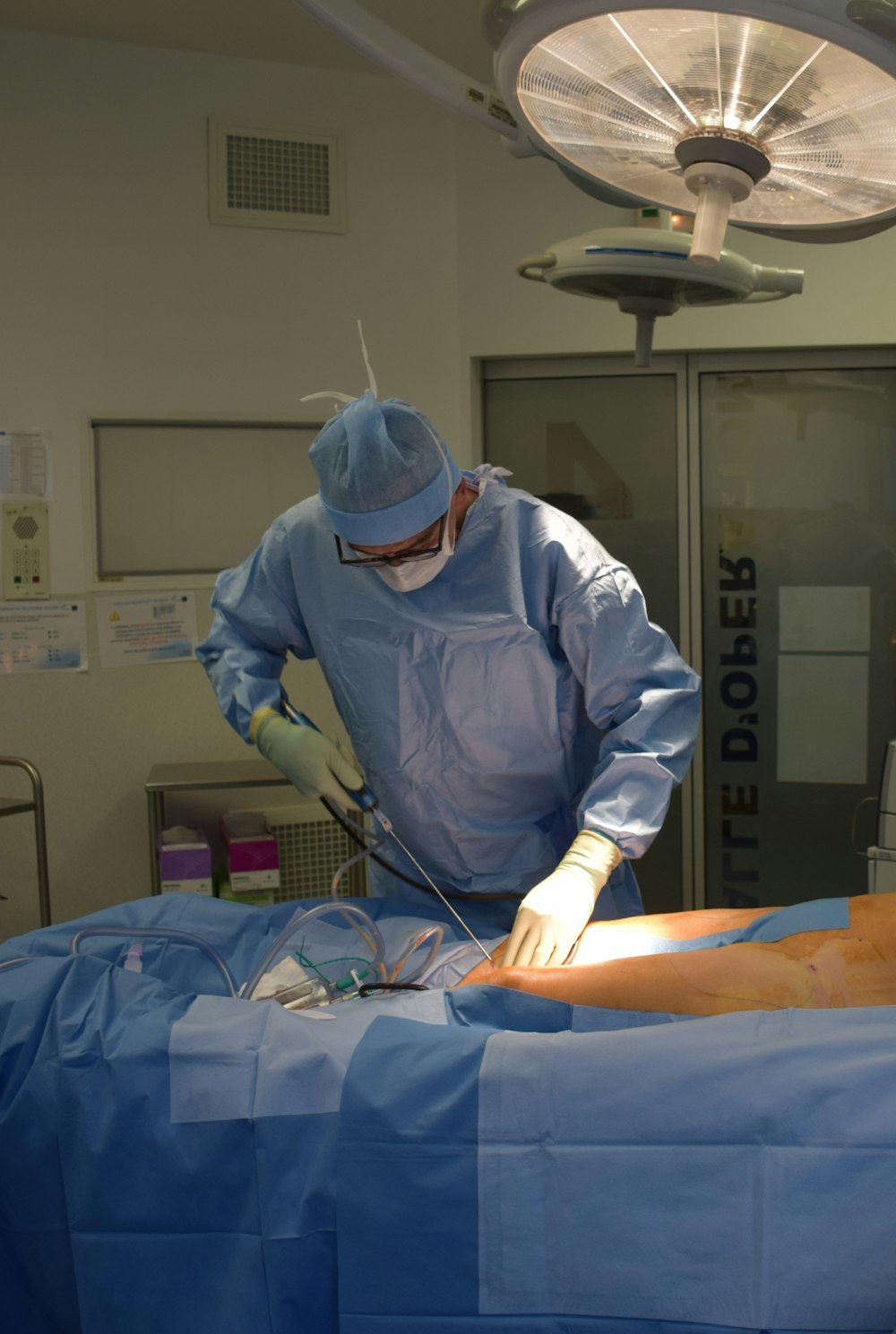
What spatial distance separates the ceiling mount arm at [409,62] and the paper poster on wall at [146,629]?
2273 millimetres

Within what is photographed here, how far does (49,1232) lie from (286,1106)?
310mm

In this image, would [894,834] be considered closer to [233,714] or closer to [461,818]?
[461,818]

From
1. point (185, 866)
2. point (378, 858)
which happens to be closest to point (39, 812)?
point (185, 866)

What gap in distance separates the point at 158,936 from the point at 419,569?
63 centimetres

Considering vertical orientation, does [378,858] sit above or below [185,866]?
above

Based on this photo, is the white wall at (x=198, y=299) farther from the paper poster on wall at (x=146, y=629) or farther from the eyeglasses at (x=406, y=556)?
the eyeglasses at (x=406, y=556)

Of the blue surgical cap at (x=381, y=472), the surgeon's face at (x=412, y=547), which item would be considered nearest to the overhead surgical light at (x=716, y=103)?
the blue surgical cap at (x=381, y=472)

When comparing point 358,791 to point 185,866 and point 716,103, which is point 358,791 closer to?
point 716,103

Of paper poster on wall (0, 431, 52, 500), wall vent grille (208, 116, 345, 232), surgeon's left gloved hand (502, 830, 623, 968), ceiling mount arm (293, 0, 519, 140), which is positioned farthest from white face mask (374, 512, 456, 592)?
wall vent grille (208, 116, 345, 232)

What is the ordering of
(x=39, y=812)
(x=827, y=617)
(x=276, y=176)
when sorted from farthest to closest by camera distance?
(x=827, y=617)
(x=276, y=176)
(x=39, y=812)

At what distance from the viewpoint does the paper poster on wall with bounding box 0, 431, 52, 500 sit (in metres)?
3.22

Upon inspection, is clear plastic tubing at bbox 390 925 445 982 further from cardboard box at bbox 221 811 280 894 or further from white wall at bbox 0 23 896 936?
white wall at bbox 0 23 896 936

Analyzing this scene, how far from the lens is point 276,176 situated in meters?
3.35

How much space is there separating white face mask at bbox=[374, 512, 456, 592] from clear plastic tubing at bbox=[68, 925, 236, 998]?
0.58 meters
